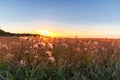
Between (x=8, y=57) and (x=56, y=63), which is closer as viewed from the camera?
(x=56, y=63)

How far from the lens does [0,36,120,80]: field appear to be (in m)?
7.32

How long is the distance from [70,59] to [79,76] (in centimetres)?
74

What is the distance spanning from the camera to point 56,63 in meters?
7.70

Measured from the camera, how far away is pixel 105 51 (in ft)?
29.8

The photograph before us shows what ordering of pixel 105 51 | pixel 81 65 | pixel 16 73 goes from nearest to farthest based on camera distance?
pixel 16 73 → pixel 81 65 → pixel 105 51

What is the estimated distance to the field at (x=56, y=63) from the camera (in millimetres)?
7324

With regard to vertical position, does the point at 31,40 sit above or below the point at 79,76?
above

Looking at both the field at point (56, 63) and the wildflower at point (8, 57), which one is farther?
the wildflower at point (8, 57)

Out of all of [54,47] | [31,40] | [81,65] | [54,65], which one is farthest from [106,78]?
[31,40]

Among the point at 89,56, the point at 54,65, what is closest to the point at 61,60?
the point at 54,65

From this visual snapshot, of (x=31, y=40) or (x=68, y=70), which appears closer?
(x=68, y=70)

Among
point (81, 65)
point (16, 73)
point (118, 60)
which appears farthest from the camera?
point (118, 60)

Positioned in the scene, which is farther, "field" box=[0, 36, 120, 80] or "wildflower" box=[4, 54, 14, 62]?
"wildflower" box=[4, 54, 14, 62]

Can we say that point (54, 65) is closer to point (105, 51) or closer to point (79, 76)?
point (79, 76)
